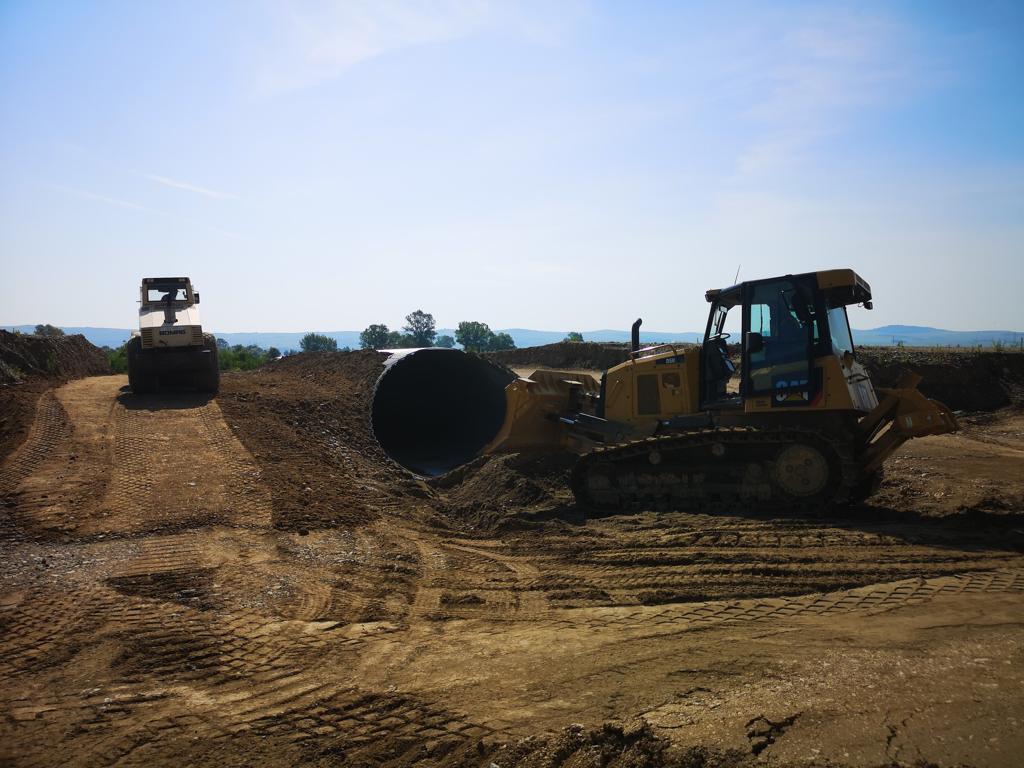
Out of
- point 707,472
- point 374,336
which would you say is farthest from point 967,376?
point 374,336

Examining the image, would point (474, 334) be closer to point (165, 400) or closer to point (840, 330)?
point (165, 400)

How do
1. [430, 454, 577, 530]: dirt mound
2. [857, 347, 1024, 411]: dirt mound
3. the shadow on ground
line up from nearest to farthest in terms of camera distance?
[430, 454, 577, 530]: dirt mound → the shadow on ground → [857, 347, 1024, 411]: dirt mound

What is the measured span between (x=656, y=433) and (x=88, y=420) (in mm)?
9176

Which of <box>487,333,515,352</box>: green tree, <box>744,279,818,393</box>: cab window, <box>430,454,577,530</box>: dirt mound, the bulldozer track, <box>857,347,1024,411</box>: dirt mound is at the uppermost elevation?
<box>487,333,515,352</box>: green tree

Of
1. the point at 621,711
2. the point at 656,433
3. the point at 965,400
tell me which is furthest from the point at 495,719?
the point at 965,400

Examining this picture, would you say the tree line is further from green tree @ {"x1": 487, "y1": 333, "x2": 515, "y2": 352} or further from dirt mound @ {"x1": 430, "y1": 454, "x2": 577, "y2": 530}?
dirt mound @ {"x1": 430, "y1": 454, "x2": 577, "y2": 530}

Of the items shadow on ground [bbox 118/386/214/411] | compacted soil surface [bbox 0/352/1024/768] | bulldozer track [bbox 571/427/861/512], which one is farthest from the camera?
shadow on ground [bbox 118/386/214/411]

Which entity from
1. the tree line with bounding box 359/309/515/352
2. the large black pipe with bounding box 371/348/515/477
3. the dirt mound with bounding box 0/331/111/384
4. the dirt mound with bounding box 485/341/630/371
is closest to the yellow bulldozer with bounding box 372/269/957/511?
the large black pipe with bounding box 371/348/515/477

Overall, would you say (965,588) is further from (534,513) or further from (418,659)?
(534,513)

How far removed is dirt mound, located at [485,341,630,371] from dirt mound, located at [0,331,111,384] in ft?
42.0

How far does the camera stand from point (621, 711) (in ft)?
13.4

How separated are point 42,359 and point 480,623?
18.4 meters

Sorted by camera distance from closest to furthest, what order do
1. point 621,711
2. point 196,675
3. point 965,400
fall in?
1. point 621,711
2. point 196,675
3. point 965,400

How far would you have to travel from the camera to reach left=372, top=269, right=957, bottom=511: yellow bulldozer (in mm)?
8664
